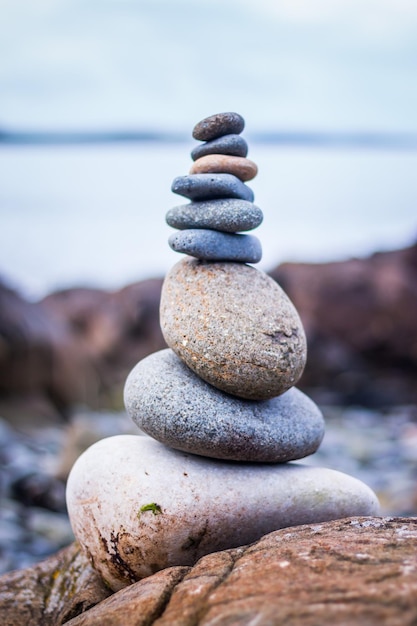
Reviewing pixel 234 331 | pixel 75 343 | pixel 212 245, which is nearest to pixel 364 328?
pixel 75 343

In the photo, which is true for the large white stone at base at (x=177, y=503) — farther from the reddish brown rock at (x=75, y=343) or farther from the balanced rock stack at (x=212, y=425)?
the reddish brown rock at (x=75, y=343)

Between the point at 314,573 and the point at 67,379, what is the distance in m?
9.93

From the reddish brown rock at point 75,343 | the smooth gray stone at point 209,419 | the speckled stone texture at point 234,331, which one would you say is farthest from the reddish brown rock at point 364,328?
the speckled stone texture at point 234,331

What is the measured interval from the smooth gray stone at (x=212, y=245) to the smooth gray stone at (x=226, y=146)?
47 cm

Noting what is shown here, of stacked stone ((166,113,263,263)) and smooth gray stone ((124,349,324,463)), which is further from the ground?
stacked stone ((166,113,263,263))

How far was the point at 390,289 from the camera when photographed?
13938 mm

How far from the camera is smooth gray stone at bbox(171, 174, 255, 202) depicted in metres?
3.00

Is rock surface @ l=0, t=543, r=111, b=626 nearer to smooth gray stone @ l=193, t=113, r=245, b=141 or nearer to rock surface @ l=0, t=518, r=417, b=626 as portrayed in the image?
rock surface @ l=0, t=518, r=417, b=626

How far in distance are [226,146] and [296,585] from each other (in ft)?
7.39

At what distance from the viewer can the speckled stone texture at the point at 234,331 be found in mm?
2785

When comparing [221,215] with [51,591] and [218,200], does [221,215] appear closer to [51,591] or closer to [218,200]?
[218,200]

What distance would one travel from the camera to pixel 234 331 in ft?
9.18

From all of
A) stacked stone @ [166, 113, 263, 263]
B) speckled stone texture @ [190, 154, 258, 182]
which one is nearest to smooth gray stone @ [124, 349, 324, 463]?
stacked stone @ [166, 113, 263, 263]

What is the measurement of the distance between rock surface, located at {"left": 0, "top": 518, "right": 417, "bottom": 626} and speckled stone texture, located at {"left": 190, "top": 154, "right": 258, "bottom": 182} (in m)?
1.86
